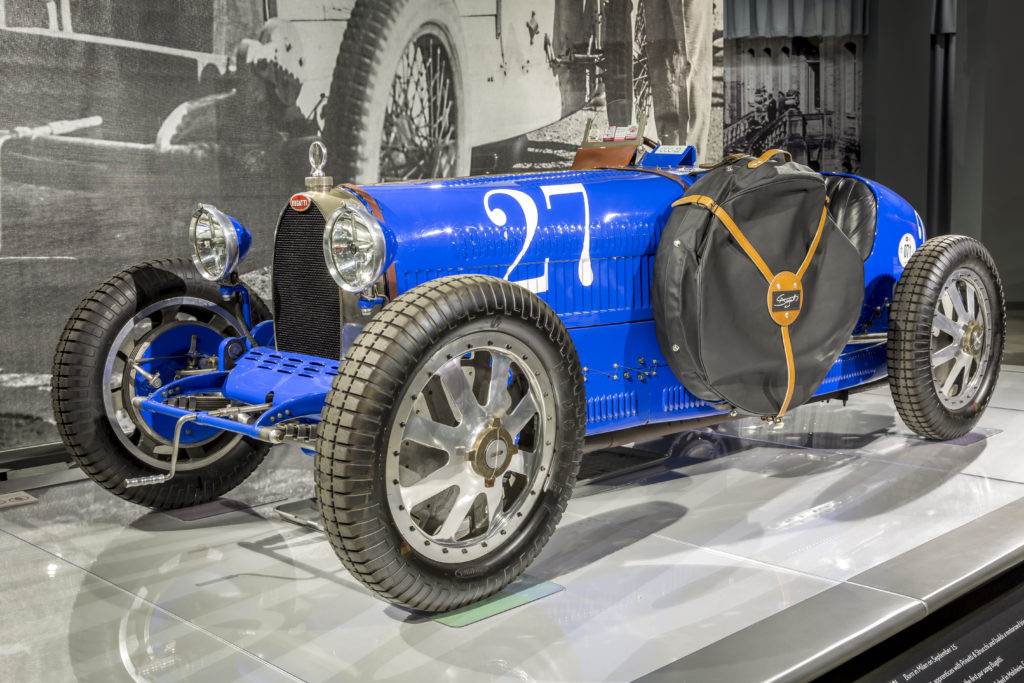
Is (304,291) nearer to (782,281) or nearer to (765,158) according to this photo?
(782,281)

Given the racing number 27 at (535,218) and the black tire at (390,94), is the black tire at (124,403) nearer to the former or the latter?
the racing number 27 at (535,218)

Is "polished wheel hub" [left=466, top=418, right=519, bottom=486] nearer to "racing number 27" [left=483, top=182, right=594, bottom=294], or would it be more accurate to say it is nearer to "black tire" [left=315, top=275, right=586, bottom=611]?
"black tire" [left=315, top=275, right=586, bottom=611]

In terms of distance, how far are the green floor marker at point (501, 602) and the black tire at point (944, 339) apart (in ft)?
6.71

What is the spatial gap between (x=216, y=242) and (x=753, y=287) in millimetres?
1960

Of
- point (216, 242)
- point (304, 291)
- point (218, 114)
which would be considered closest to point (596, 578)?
point (304, 291)

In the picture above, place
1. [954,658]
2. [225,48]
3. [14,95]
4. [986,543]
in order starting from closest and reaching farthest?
1. [954,658]
2. [986,543]
3. [14,95]
4. [225,48]

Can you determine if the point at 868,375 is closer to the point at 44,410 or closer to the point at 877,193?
the point at 877,193

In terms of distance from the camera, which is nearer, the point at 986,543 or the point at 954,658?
the point at 954,658

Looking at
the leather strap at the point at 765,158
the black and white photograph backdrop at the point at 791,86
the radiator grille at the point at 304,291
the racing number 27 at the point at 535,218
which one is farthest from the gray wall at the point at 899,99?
the radiator grille at the point at 304,291

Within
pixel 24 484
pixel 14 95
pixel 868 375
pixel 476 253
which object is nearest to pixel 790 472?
pixel 868 375

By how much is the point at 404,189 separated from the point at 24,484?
230cm

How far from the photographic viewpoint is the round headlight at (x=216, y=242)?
3.66m

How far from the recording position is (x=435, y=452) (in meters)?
2.98

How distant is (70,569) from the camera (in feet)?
10.7
